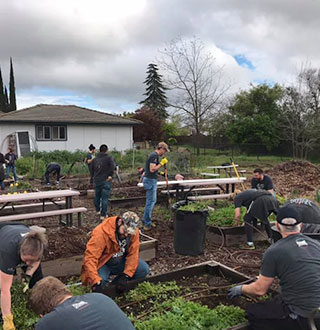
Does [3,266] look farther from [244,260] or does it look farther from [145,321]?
[244,260]

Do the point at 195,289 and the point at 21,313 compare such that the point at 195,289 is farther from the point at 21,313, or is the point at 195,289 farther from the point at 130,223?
the point at 21,313

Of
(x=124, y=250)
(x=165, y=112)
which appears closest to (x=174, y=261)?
(x=124, y=250)

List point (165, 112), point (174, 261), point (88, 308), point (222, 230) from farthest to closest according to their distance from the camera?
1. point (165, 112)
2. point (222, 230)
3. point (174, 261)
4. point (88, 308)

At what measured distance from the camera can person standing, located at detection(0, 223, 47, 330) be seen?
9.87 feet

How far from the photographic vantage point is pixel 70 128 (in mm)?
25375

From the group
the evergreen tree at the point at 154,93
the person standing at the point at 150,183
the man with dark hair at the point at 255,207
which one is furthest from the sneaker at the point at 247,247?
the evergreen tree at the point at 154,93

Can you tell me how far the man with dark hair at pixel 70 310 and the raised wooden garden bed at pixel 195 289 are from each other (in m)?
1.57

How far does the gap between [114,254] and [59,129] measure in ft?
71.2

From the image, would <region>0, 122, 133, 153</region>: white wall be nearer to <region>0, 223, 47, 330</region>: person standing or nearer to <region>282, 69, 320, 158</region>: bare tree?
<region>282, 69, 320, 158</region>: bare tree

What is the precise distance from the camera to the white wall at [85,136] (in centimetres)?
2342

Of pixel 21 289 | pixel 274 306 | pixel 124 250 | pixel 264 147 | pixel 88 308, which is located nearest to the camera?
pixel 88 308

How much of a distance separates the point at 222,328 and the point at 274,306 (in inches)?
21.4

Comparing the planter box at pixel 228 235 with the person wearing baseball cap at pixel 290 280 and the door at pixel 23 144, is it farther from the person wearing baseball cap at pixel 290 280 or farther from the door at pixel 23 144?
the door at pixel 23 144

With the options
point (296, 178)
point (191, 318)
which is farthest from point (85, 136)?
point (191, 318)
